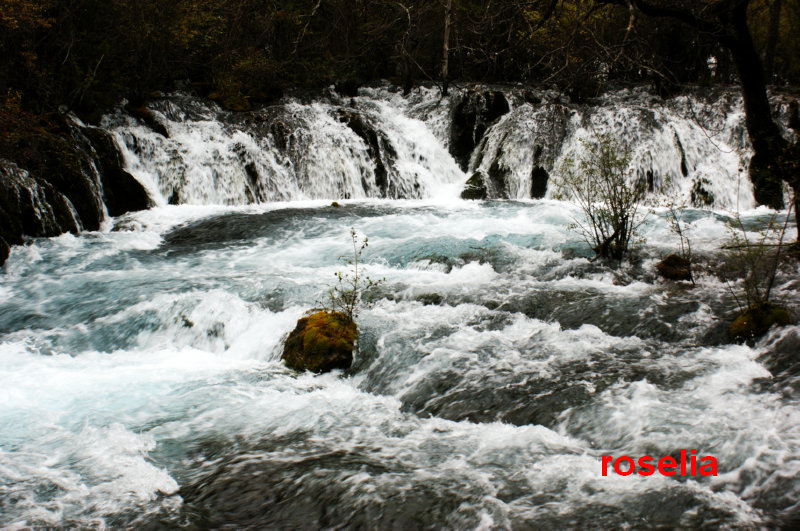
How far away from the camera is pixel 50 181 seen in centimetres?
1120

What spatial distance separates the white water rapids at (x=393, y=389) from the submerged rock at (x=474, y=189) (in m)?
5.14

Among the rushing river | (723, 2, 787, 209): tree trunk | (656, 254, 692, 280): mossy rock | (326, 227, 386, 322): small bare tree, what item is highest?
(723, 2, 787, 209): tree trunk

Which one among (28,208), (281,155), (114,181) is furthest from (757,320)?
(281,155)

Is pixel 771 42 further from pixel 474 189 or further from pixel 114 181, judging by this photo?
pixel 114 181

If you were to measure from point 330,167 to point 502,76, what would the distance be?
37.1ft

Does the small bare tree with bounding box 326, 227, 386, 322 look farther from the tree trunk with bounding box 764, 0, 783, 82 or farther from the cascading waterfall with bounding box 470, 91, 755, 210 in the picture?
the tree trunk with bounding box 764, 0, 783, 82

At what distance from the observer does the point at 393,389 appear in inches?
215

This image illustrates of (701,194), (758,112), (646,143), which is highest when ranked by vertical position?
(646,143)

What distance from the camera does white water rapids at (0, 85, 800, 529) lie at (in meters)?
3.51

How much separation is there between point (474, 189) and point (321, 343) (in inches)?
445

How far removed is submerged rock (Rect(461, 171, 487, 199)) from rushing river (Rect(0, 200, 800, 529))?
663cm

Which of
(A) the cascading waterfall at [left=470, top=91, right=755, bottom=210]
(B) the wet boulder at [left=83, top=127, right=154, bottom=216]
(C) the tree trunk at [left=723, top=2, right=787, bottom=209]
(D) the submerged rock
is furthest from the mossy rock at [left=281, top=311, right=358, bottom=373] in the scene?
(A) the cascading waterfall at [left=470, top=91, right=755, bottom=210]

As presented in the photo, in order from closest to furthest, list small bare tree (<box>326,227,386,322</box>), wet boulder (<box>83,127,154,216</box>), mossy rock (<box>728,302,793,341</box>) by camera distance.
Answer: mossy rock (<box>728,302,793,341</box>)
small bare tree (<box>326,227,386,322</box>)
wet boulder (<box>83,127,154,216</box>)

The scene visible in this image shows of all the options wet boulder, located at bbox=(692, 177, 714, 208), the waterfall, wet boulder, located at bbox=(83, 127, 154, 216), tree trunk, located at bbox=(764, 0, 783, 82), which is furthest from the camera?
tree trunk, located at bbox=(764, 0, 783, 82)
